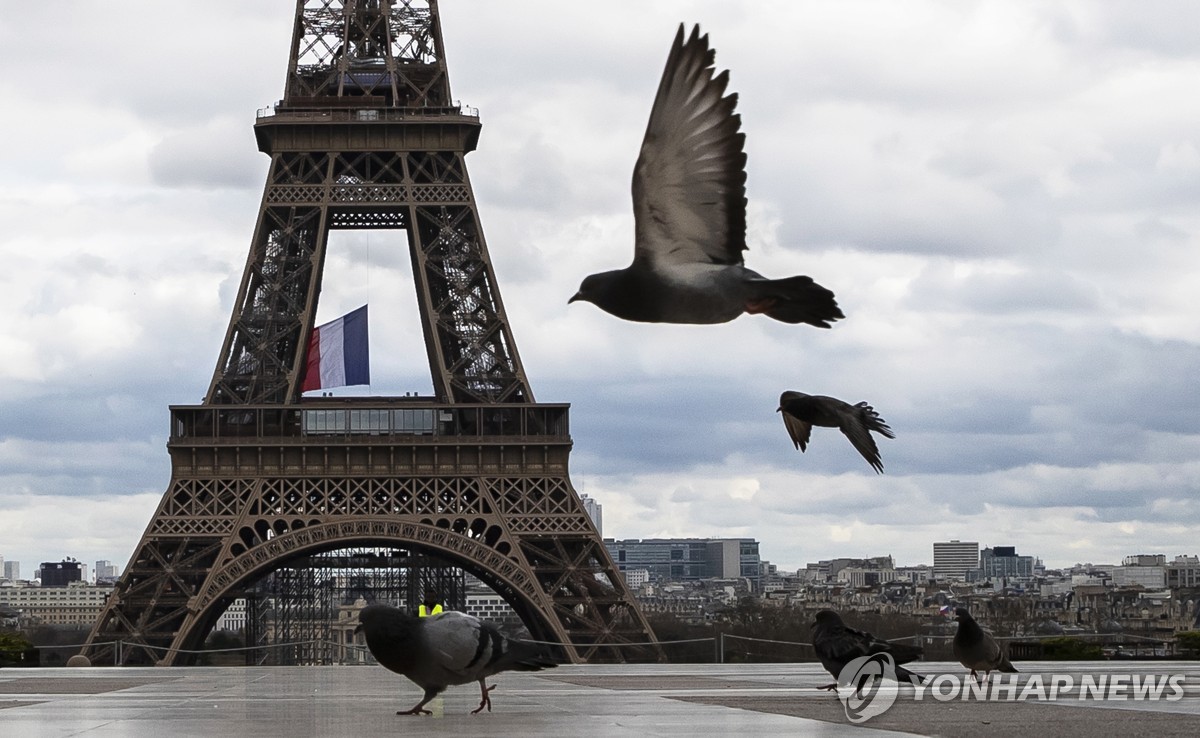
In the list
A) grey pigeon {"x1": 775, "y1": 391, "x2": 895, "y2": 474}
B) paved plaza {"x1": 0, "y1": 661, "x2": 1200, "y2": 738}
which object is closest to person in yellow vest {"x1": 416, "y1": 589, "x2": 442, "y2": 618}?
paved plaza {"x1": 0, "y1": 661, "x2": 1200, "y2": 738}

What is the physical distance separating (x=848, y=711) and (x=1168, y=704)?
3.54m

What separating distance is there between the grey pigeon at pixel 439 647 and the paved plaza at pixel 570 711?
49cm

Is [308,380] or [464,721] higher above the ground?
[308,380]

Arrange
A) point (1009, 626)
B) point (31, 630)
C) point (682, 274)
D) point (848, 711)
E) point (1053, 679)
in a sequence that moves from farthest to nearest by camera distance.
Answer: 1. point (31, 630)
2. point (1009, 626)
3. point (1053, 679)
4. point (848, 711)
5. point (682, 274)

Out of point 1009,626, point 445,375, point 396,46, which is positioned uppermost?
point 396,46

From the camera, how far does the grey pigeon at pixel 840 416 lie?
7.34 meters

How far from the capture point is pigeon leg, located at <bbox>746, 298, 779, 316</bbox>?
19.9 feet

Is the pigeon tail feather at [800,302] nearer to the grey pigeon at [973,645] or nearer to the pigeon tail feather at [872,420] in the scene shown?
the pigeon tail feather at [872,420]

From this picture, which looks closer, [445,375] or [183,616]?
[183,616]

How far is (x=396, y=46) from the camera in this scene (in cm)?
6781

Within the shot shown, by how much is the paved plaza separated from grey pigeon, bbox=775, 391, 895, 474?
271 inches

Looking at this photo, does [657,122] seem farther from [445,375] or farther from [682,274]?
[445,375]

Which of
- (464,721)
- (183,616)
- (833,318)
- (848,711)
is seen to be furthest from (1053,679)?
(183,616)

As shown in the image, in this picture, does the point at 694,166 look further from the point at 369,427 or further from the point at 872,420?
the point at 369,427
